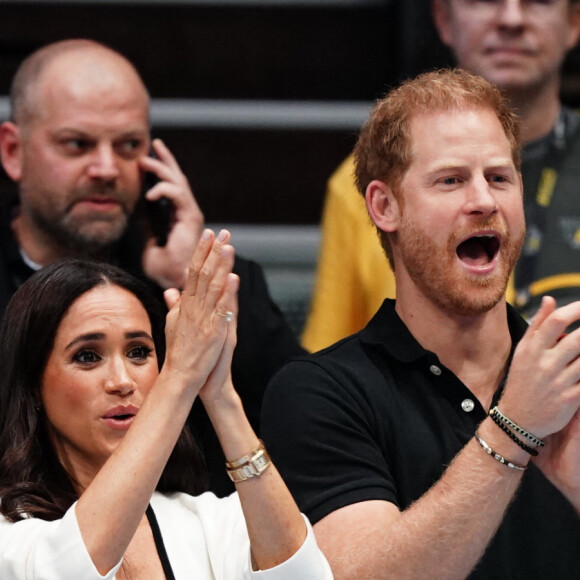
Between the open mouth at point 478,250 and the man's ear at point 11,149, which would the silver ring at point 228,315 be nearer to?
the open mouth at point 478,250

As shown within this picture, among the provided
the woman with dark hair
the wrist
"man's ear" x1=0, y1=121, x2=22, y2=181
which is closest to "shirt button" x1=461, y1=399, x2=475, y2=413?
the wrist

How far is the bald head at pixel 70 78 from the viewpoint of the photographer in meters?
3.00

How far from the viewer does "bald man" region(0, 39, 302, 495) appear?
9.56ft

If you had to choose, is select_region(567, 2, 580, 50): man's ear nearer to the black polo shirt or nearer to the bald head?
the bald head

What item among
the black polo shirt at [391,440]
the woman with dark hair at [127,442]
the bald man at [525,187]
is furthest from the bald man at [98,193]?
the black polo shirt at [391,440]

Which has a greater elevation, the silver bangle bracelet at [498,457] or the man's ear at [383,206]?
the man's ear at [383,206]

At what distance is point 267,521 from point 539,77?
4.51 ft

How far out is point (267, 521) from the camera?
208 cm

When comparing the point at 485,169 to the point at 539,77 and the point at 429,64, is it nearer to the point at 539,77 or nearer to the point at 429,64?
the point at 539,77

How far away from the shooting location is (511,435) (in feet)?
6.71

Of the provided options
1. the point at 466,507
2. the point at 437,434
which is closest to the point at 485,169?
the point at 437,434

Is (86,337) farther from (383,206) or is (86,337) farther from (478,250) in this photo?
(478,250)

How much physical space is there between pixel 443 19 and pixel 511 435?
140cm

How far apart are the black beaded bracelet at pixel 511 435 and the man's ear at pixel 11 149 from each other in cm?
135
